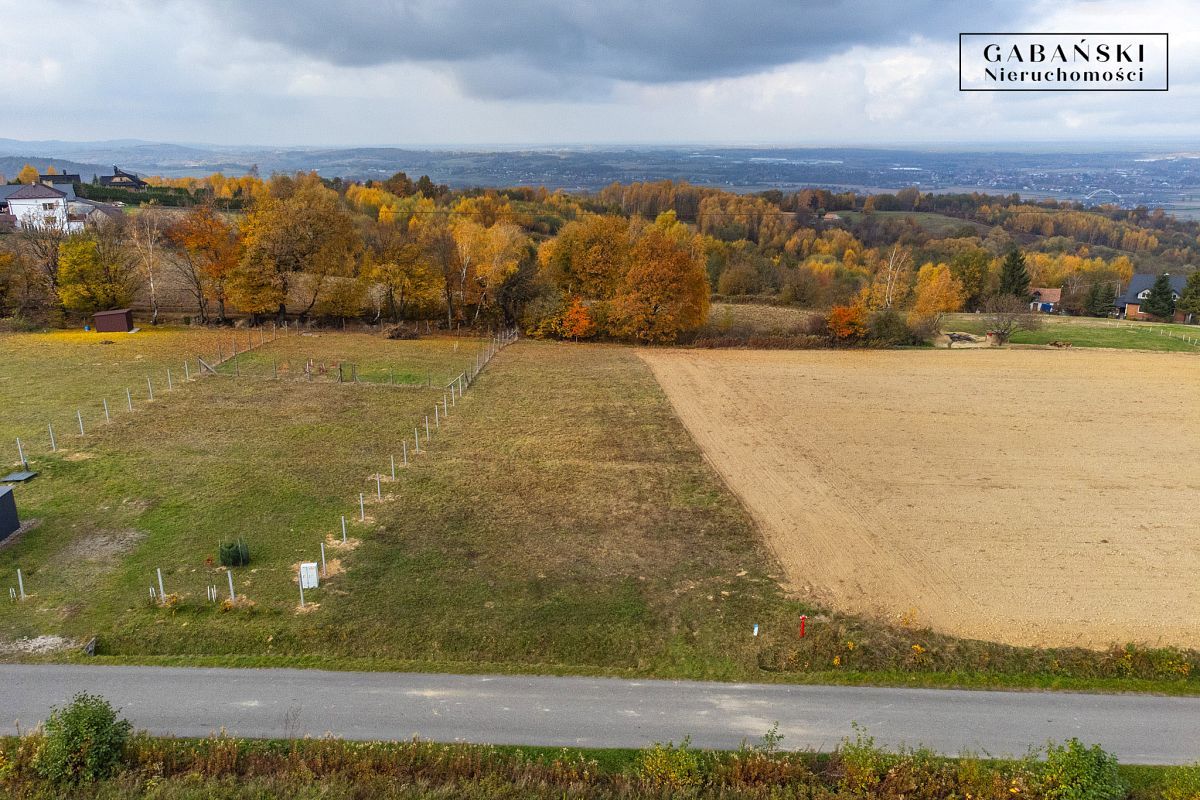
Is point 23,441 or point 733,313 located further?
point 733,313

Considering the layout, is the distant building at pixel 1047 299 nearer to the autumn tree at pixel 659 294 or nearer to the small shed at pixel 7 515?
the autumn tree at pixel 659 294

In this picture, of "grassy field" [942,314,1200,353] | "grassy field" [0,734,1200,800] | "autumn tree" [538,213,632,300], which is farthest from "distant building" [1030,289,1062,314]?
"grassy field" [0,734,1200,800]

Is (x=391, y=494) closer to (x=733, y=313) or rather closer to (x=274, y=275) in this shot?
(x=274, y=275)

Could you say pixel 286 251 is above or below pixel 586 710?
above

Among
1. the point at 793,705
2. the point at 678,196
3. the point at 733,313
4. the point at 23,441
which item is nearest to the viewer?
the point at 793,705

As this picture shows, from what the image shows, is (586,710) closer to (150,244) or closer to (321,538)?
(321,538)

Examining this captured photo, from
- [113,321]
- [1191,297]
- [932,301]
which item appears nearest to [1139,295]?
[1191,297]

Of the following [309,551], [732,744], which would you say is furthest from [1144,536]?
[309,551]

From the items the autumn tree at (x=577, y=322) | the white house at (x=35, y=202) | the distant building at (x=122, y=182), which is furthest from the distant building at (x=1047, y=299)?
the distant building at (x=122, y=182)
